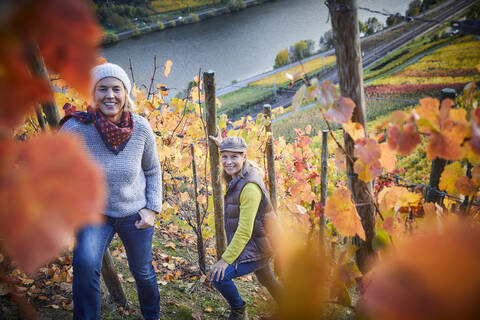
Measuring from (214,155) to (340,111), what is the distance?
127 centimetres

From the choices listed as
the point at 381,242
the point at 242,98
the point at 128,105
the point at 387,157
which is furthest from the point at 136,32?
the point at 381,242

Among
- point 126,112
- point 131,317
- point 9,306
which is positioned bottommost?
point 131,317

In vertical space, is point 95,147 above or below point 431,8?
below

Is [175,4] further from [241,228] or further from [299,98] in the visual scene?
[299,98]

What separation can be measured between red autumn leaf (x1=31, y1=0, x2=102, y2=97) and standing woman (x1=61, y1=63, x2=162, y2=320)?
1344 mm

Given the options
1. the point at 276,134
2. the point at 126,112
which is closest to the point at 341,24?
the point at 126,112

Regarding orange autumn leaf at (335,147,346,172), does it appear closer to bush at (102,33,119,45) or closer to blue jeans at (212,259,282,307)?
blue jeans at (212,259,282,307)

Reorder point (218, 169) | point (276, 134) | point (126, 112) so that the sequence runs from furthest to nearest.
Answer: point (276, 134) < point (218, 169) < point (126, 112)

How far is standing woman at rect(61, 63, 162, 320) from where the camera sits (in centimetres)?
152

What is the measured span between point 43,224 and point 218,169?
207 centimetres

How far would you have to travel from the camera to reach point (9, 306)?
1.89 meters

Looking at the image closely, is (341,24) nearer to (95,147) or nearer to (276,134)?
(95,147)

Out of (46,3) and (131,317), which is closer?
(46,3)

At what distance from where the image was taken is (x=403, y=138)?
1.04m
